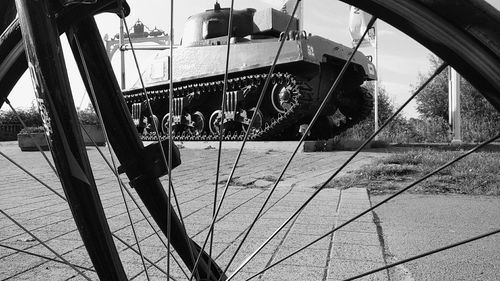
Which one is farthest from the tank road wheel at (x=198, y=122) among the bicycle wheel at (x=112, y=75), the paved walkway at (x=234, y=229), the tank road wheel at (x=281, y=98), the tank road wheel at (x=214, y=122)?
the bicycle wheel at (x=112, y=75)

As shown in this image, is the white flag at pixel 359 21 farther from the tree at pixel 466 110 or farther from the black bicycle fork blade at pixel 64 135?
the tree at pixel 466 110

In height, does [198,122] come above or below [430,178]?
above

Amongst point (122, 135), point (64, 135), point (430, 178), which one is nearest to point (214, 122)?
point (430, 178)

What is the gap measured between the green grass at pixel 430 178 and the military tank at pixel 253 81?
15.6 feet

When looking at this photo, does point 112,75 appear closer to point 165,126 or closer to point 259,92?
point 259,92

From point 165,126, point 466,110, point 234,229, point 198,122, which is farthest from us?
point 466,110

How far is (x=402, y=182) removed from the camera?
5270mm

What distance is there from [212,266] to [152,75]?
1291 centimetres

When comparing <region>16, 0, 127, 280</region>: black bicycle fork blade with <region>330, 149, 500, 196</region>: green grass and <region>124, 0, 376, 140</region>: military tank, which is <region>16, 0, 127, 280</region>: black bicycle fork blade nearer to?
<region>330, 149, 500, 196</region>: green grass

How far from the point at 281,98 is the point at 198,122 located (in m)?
2.71

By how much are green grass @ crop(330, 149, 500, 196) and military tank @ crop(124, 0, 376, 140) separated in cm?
477

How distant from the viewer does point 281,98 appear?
11328 millimetres

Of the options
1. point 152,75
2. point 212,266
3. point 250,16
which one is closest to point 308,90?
point 250,16

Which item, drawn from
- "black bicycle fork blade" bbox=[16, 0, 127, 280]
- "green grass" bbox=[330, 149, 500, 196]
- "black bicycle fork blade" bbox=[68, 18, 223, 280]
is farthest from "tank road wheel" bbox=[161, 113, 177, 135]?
"black bicycle fork blade" bbox=[16, 0, 127, 280]
